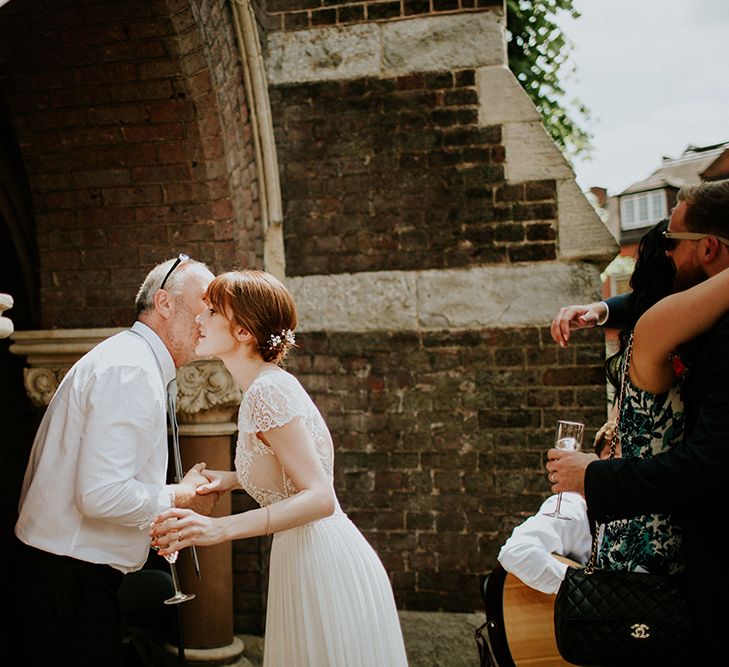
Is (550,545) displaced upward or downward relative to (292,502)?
downward

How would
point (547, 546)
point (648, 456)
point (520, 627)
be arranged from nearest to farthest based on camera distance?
1. point (648, 456)
2. point (520, 627)
3. point (547, 546)

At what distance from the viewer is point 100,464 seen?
2.35 meters

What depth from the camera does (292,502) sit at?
7.28ft

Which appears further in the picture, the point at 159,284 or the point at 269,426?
the point at 159,284

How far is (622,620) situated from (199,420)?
9.36 feet

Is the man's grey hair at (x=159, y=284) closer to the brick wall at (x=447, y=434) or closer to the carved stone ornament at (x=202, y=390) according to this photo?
the carved stone ornament at (x=202, y=390)

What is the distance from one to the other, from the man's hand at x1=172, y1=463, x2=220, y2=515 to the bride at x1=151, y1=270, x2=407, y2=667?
6.8 inches

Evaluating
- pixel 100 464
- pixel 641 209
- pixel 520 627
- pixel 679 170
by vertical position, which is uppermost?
pixel 679 170

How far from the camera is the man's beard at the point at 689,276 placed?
2073 millimetres

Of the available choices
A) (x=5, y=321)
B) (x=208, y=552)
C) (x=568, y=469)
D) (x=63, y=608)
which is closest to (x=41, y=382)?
(x=208, y=552)

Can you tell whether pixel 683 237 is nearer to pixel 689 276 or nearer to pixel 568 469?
pixel 689 276

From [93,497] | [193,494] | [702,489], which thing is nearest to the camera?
[702,489]

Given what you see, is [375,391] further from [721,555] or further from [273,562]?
[721,555]

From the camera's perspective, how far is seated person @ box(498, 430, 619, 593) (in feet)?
11.0
